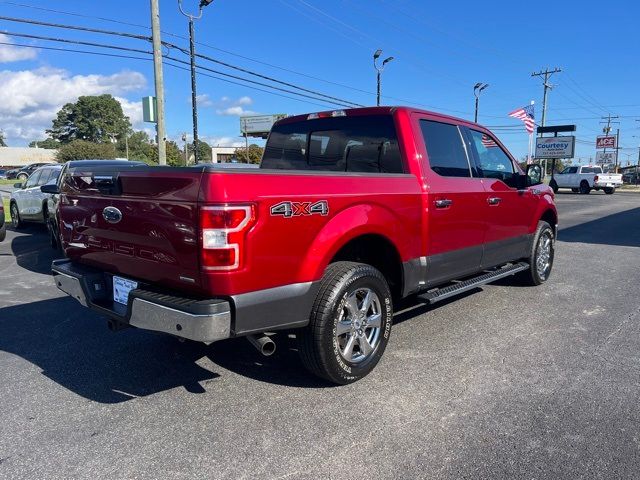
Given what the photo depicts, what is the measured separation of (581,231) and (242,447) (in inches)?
500

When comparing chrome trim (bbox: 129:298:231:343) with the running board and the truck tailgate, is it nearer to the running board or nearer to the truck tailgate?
the truck tailgate

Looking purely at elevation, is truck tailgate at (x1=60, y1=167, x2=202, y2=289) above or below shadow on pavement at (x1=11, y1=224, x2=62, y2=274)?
above

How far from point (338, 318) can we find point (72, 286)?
1.99 metres

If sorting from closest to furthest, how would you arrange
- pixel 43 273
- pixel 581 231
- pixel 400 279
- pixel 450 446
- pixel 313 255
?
pixel 450 446 < pixel 313 255 < pixel 400 279 < pixel 43 273 < pixel 581 231

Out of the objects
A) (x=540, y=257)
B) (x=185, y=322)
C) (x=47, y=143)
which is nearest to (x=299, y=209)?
(x=185, y=322)

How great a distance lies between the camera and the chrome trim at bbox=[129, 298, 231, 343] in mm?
2727

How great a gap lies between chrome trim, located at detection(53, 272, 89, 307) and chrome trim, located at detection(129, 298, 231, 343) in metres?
0.81

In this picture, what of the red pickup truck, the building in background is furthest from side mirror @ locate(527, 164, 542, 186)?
the building in background

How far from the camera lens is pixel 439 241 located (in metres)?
4.30

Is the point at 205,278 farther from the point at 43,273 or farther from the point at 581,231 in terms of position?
the point at 581,231

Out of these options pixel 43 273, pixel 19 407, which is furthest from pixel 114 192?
pixel 43 273

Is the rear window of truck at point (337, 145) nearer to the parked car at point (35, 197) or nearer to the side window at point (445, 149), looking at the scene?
the side window at point (445, 149)

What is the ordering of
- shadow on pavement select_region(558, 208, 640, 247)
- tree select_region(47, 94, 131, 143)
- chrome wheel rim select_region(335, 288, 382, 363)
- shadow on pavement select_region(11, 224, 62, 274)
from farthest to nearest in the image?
1. tree select_region(47, 94, 131, 143)
2. shadow on pavement select_region(558, 208, 640, 247)
3. shadow on pavement select_region(11, 224, 62, 274)
4. chrome wheel rim select_region(335, 288, 382, 363)

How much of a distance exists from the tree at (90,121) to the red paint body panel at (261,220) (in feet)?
Answer: 415
